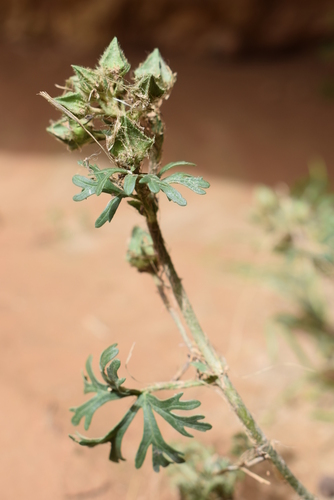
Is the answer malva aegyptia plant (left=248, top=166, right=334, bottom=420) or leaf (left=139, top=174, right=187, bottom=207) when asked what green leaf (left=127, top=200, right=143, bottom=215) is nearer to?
leaf (left=139, top=174, right=187, bottom=207)

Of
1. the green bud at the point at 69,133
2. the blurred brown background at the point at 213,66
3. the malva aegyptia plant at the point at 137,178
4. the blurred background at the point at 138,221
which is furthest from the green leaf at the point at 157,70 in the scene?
the blurred brown background at the point at 213,66

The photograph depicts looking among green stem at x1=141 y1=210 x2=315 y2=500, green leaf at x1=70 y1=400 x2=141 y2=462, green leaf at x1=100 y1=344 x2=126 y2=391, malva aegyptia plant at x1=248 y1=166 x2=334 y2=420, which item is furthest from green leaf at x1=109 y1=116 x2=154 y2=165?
malva aegyptia plant at x1=248 y1=166 x2=334 y2=420

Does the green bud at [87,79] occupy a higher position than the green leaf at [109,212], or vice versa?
the green bud at [87,79]

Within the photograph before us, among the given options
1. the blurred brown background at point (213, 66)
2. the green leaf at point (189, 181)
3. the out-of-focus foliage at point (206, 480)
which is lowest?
the out-of-focus foliage at point (206, 480)

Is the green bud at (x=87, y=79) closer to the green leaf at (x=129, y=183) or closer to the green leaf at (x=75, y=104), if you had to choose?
Result: the green leaf at (x=75, y=104)

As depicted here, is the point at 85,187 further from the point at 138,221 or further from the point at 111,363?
the point at 138,221

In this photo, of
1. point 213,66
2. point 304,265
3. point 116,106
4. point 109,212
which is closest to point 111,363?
point 109,212

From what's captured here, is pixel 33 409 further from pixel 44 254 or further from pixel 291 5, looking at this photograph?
pixel 291 5
